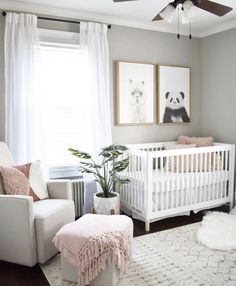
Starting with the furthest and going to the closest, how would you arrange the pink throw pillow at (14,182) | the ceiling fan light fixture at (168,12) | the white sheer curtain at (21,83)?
the white sheer curtain at (21,83), the pink throw pillow at (14,182), the ceiling fan light fixture at (168,12)

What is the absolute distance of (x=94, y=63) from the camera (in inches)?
141

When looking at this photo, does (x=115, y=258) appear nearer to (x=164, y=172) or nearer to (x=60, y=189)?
(x=60, y=189)

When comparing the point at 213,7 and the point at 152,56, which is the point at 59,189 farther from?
the point at 152,56

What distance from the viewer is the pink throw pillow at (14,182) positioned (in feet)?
8.82

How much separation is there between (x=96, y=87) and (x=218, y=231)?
7.00ft

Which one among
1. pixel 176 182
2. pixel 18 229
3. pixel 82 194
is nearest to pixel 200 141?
pixel 176 182

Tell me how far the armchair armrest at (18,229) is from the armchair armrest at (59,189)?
0.59 m

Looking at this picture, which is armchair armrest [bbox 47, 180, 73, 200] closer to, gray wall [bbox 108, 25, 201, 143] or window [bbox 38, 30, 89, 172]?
window [bbox 38, 30, 89, 172]

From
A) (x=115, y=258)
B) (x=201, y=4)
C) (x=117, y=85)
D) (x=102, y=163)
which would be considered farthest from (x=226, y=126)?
(x=115, y=258)

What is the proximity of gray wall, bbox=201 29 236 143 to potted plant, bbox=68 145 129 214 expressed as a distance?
1.67 meters

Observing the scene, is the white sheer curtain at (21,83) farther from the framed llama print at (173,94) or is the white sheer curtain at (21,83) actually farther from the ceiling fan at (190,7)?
the framed llama print at (173,94)

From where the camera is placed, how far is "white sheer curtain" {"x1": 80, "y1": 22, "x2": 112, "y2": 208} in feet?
11.7

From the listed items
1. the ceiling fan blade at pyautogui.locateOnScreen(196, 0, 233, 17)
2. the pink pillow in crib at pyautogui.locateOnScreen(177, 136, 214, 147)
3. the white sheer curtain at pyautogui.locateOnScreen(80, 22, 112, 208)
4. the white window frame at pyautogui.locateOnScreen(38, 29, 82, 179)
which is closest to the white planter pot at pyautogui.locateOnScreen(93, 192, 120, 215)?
the white sheer curtain at pyautogui.locateOnScreen(80, 22, 112, 208)

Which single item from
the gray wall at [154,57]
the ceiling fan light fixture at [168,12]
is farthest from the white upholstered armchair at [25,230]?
the ceiling fan light fixture at [168,12]
